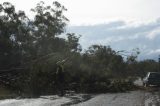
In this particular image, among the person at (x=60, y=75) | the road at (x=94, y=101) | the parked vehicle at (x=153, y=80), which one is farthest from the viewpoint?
the parked vehicle at (x=153, y=80)

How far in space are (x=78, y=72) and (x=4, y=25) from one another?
41.0 m

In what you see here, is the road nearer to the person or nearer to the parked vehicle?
the person

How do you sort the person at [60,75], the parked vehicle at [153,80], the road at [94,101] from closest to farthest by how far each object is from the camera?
the road at [94,101] → the person at [60,75] → the parked vehicle at [153,80]

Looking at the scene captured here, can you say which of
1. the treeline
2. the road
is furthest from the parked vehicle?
the road

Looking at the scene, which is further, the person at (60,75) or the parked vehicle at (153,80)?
the parked vehicle at (153,80)

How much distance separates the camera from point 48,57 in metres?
49.8

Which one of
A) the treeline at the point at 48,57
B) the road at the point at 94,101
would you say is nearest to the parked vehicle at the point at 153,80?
the treeline at the point at 48,57

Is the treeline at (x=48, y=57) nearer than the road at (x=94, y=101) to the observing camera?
No

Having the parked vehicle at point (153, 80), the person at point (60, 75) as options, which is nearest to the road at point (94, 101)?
the person at point (60, 75)

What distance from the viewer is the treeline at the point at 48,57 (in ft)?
136

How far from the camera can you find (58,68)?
39.8 m

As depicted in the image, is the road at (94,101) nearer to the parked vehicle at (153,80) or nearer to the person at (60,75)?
the person at (60,75)

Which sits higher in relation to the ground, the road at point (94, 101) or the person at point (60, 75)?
the person at point (60, 75)

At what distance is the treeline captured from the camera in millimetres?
41469
